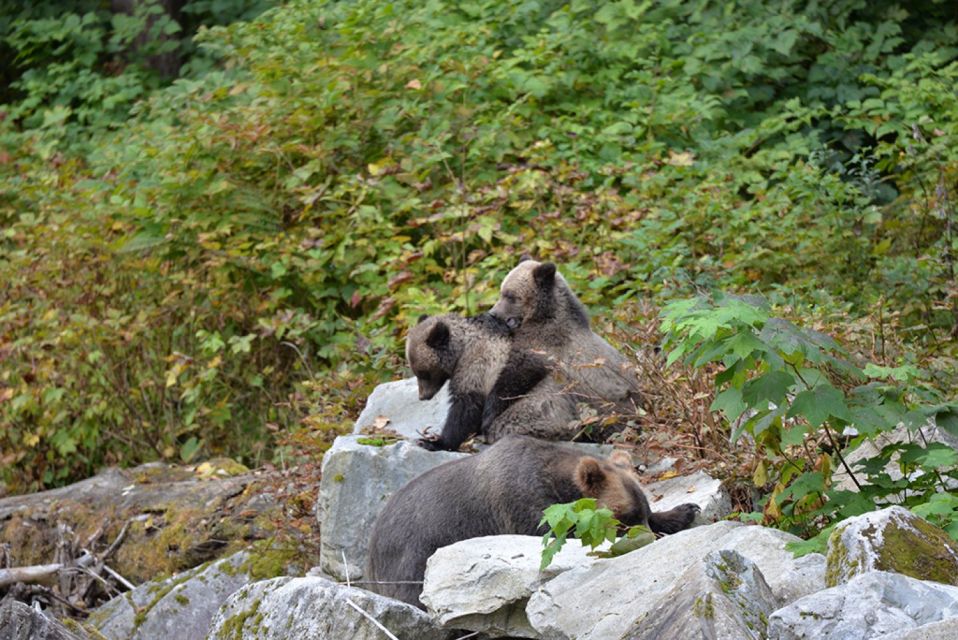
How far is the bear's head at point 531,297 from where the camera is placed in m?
8.56

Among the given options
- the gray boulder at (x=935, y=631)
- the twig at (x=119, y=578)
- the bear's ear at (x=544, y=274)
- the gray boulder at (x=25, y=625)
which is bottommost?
the twig at (x=119, y=578)

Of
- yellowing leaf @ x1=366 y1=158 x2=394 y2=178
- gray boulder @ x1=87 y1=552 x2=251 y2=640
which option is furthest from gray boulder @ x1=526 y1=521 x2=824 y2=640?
yellowing leaf @ x1=366 y1=158 x2=394 y2=178

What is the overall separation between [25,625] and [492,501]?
7.38ft

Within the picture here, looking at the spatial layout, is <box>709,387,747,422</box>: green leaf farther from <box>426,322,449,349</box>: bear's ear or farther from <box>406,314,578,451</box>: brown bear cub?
<box>426,322,449,349</box>: bear's ear

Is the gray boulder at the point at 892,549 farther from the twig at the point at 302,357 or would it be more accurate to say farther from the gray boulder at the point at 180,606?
the twig at the point at 302,357

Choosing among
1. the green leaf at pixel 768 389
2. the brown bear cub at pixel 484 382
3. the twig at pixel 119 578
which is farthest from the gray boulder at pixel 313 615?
the twig at pixel 119 578

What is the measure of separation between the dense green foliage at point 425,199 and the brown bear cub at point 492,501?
9.05ft

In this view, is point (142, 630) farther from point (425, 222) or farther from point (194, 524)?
point (425, 222)

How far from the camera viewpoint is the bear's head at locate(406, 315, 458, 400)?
836 centimetres

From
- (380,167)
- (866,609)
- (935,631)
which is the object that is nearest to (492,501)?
(866,609)

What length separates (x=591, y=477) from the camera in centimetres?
615

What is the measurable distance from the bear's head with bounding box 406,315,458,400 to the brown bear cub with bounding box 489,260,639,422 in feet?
1.42

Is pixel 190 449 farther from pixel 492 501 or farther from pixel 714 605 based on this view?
pixel 714 605

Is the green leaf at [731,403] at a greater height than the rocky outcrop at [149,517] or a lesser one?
→ greater
